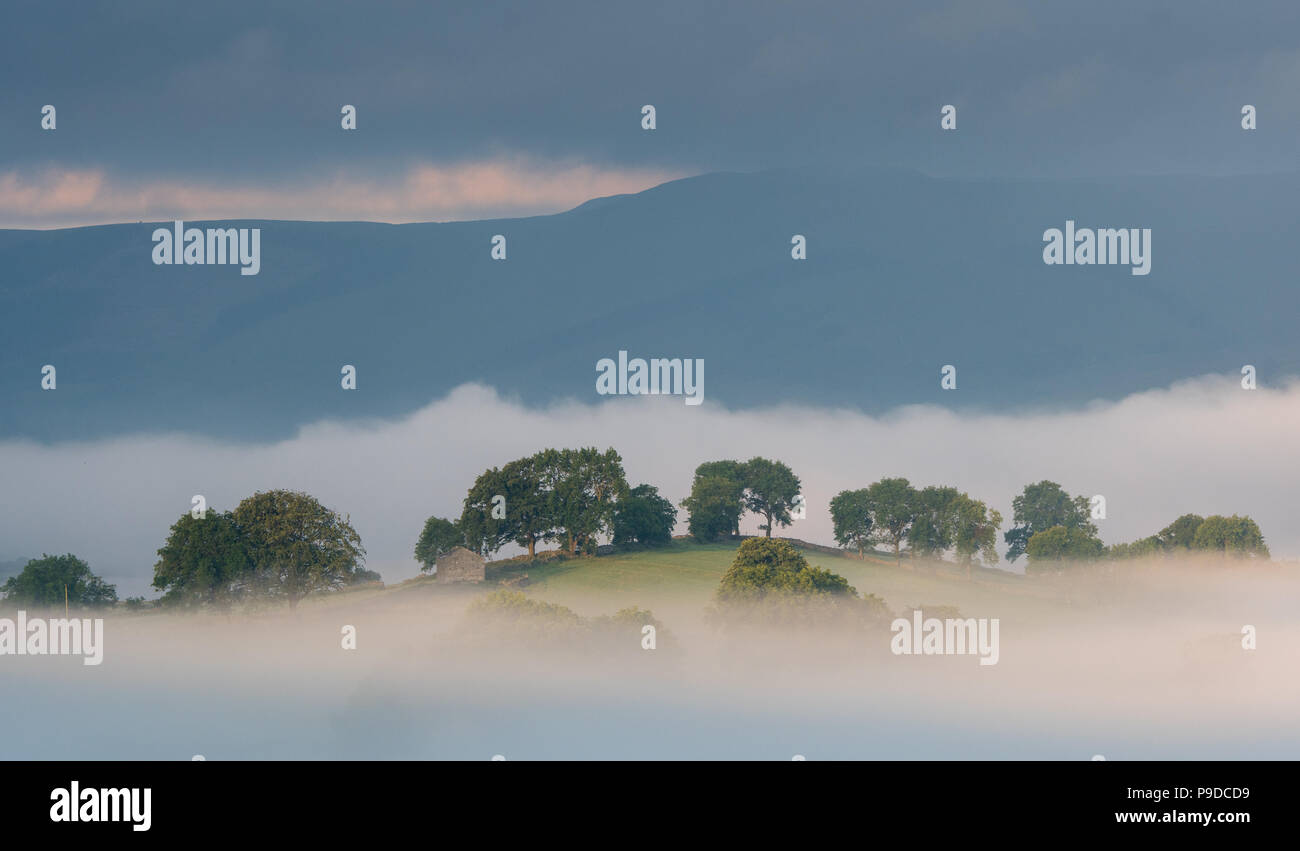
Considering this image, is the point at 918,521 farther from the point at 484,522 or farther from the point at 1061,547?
the point at 484,522

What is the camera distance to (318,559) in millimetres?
89500

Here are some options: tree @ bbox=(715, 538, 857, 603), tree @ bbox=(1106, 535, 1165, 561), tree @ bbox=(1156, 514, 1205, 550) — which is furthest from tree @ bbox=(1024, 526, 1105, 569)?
tree @ bbox=(715, 538, 857, 603)

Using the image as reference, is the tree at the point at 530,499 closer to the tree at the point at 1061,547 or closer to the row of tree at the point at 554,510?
the row of tree at the point at 554,510

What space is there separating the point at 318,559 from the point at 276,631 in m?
4.93

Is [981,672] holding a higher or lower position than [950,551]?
lower

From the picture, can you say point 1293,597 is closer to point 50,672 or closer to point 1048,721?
point 1048,721

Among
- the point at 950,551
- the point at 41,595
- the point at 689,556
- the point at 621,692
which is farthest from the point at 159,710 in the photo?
the point at 950,551

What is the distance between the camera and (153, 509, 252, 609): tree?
3489 inches

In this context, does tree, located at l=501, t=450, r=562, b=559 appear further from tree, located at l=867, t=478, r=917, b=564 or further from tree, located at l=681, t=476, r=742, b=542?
tree, located at l=867, t=478, r=917, b=564

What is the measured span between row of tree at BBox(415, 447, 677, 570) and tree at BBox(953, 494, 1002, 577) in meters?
23.2
